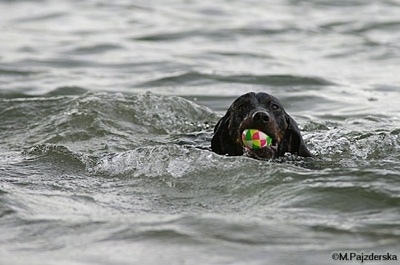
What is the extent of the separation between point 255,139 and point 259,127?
95mm

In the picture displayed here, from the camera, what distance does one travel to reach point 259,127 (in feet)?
23.6

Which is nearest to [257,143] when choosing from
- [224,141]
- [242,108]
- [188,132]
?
[242,108]

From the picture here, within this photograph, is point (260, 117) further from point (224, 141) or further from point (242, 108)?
point (224, 141)

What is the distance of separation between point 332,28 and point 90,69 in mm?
4810

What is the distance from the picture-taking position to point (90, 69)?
524 inches

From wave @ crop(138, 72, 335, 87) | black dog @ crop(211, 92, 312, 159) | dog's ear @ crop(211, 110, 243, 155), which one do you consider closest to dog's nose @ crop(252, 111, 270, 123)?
black dog @ crop(211, 92, 312, 159)

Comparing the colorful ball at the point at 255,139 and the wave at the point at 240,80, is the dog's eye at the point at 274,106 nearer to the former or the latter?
the colorful ball at the point at 255,139

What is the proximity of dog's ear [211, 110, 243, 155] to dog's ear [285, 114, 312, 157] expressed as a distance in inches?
16.3

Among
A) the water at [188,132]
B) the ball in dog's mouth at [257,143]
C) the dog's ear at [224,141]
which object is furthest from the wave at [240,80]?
the ball in dog's mouth at [257,143]

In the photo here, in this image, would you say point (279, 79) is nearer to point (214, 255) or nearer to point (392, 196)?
point (392, 196)

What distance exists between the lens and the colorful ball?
7.18m

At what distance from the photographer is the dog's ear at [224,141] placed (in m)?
7.51

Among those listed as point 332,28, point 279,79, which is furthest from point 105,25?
point 279,79

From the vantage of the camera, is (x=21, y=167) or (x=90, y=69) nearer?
(x=21, y=167)
